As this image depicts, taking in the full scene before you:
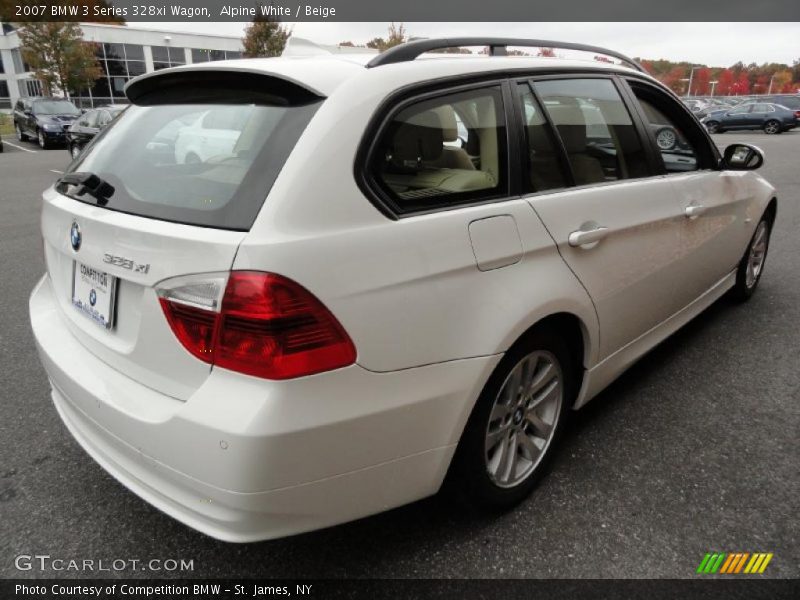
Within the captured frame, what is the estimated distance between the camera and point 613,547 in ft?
7.00

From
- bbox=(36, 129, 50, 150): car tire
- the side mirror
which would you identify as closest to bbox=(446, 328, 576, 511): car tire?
the side mirror

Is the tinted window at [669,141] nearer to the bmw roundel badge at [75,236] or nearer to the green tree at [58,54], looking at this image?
the bmw roundel badge at [75,236]

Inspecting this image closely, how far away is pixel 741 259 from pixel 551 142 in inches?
104

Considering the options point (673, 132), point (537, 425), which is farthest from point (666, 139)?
point (537, 425)

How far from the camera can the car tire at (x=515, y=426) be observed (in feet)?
6.72

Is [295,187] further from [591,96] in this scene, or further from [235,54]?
[235,54]

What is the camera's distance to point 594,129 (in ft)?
8.85

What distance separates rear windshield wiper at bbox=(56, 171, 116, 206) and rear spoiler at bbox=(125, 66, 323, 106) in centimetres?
39

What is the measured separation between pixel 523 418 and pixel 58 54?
37.5m

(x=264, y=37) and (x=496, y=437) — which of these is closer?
(x=496, y=437)

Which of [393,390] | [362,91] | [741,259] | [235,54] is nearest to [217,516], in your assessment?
[393,390]

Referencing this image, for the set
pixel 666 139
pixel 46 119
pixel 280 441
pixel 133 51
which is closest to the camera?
pixel 280 441

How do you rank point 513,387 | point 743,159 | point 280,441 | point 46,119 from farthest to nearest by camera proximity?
point 46,119, point 743,159, point 513,387, point 280,441

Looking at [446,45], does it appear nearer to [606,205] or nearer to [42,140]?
[606,205]
